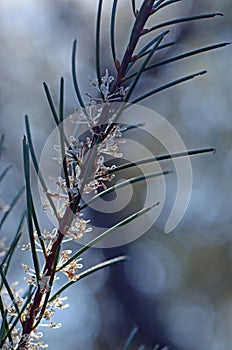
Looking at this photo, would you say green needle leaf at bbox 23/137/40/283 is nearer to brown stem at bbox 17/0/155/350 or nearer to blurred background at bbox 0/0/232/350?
brown stem at bbox 17/0/155/350

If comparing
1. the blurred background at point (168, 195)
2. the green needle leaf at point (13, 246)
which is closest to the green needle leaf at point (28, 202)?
the green needle leaf at point (13, 246)

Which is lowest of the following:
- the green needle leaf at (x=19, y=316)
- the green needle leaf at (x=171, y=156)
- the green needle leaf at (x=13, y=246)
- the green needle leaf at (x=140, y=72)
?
the green needle leaf at (x=19, y=316)

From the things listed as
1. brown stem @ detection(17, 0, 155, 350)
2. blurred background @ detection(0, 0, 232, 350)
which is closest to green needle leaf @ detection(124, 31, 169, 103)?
brown stem @ detection(17, 0, 155, 350)

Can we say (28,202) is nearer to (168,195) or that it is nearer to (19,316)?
(19,316)

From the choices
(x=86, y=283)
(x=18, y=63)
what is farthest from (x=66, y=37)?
(x=86, y=283)

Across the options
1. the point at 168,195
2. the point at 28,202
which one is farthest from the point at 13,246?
the point at 168,195

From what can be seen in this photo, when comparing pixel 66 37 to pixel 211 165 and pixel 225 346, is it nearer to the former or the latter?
pixel 211 165

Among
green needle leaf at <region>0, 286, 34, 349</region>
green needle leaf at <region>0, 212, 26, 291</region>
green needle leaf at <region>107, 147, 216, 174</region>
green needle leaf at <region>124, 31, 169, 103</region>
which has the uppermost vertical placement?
green needle leaf at <region>124, 31, 169, 103</region>

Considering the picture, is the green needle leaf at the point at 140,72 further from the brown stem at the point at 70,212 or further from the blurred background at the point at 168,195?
the blurred background at the point at 168,195

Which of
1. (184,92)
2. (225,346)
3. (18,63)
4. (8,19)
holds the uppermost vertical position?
(8,19)
